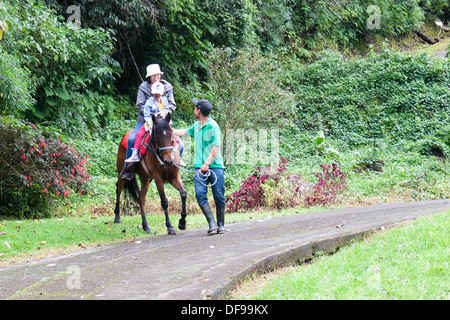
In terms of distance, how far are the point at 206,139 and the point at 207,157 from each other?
32 centimetres

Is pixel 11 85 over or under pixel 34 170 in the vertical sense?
over

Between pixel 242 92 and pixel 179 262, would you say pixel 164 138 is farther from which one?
pixel 242 92

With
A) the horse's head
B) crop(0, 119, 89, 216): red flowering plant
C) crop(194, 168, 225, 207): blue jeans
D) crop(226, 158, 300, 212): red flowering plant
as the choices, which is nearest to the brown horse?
the horse's head

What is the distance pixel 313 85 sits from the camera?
1022 inches

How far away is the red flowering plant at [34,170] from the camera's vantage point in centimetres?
1026

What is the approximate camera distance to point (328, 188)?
13.8 meters

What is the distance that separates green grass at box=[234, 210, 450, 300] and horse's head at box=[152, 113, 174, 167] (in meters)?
3.07

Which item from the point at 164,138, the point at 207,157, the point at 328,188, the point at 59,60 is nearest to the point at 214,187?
the point at 207,157

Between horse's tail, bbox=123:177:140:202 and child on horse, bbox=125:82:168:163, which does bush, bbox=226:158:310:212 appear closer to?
horse's tail, bbox=123:177:140:202

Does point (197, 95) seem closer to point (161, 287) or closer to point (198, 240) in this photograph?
point (198, 240)

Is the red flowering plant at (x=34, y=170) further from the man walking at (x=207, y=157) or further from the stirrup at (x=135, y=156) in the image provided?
the man walking at (x=207, y=157)

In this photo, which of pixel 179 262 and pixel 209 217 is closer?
pixel 179 262

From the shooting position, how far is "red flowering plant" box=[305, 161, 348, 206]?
13.4 meters

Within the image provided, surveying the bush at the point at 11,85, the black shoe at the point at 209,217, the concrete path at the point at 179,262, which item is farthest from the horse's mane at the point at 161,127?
the bush at the point at 11,85
